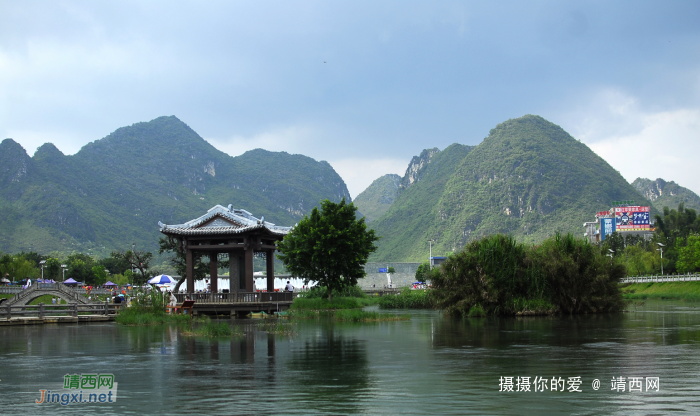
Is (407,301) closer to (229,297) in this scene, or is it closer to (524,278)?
(229,297)

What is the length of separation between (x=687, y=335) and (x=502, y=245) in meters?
14.3

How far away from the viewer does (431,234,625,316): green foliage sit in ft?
109

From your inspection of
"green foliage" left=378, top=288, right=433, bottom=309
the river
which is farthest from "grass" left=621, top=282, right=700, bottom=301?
the river

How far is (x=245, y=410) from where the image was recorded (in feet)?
29.3

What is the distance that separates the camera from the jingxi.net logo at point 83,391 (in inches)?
400

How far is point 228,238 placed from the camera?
4050cm

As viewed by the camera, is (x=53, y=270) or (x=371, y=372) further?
(x=53, y=270)

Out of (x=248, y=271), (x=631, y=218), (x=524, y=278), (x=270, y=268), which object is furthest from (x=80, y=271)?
(x=631, y=218)

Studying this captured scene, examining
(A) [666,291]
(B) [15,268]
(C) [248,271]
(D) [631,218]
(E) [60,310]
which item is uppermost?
(D) [631,218]

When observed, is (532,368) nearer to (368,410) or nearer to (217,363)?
(368,410)

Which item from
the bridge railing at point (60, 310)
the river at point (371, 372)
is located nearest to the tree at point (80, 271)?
the bridge railing at point (60, 310)

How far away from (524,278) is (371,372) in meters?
22.9

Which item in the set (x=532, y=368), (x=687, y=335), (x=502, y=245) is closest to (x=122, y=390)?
(x=532, y=368)

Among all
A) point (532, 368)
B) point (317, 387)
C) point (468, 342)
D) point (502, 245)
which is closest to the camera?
point (317, 387)
